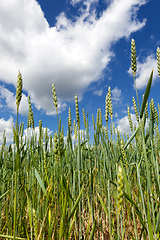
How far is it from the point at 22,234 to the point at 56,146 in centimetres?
103

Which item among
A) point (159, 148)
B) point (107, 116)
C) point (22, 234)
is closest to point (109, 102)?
point (107, 116)

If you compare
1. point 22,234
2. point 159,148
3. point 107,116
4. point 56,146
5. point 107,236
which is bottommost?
point 107,236

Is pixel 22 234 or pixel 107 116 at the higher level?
pixel 107 116

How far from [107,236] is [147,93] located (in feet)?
5.28

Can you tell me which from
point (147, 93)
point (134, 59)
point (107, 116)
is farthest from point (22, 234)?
point (134, 59)

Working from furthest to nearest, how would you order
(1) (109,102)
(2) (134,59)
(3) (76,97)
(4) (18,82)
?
(1) (109,102) → (3) (76,97) → (2) (134,59) → (4) (18,82)

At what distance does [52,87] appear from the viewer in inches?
37.8

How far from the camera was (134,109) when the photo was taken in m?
1.69

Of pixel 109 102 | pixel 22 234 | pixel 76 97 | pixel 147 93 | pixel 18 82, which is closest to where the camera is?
pixel 147 93

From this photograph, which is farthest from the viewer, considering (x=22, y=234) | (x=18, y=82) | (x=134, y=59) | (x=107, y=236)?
(x=107, y=236)

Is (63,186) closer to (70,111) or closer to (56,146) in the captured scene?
(56,146)

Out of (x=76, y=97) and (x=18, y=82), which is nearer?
(x=18, y=82)

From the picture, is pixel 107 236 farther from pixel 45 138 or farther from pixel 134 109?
pixel 134 109

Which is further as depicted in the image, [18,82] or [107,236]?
[107,236]
